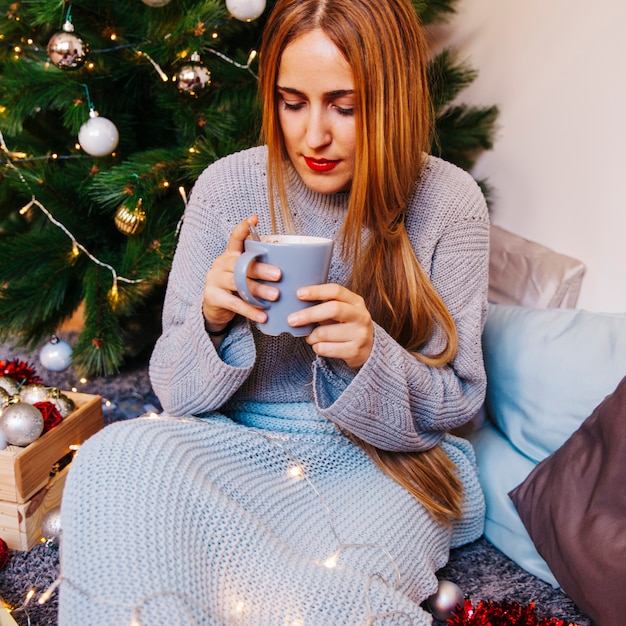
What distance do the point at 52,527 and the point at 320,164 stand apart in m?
0.70

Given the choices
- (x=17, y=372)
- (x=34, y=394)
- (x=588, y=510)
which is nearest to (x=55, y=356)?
(x=17, y=372)

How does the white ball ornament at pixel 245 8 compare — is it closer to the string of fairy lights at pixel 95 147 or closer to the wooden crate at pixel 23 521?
the string of fairy lights at pixel 95 147

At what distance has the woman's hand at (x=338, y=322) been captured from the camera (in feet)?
2.24

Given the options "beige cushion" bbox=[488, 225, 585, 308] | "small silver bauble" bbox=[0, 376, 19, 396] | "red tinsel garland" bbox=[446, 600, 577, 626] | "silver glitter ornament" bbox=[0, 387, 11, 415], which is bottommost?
"small silver bauble" bbox=[0, 376, 19, 396]

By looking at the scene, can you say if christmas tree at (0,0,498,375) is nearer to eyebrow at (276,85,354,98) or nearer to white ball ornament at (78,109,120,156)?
white ball ornament at (78,109,120,156)

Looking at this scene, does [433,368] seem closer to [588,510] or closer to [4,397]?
[588,510]

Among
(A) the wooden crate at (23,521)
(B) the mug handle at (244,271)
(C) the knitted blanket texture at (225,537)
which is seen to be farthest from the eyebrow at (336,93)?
(A) the wooden crate at (23,521)

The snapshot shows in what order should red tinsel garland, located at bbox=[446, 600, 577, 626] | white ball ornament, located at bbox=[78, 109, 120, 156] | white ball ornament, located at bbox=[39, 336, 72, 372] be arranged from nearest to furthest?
1. red tinsel garland, located at bbox=[446, 600, 577, 626]
2. white ball ornament, located at bbox=[78, 109, 120, 156]
3. white ball ornament, located at bbox=[39, 336, 72, 372]

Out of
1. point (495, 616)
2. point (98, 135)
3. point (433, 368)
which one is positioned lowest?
point (495, 616)

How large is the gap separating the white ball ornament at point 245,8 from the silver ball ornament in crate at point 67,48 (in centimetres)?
27

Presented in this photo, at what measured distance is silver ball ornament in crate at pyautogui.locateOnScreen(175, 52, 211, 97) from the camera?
125cm

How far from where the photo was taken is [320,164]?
2.87 feet

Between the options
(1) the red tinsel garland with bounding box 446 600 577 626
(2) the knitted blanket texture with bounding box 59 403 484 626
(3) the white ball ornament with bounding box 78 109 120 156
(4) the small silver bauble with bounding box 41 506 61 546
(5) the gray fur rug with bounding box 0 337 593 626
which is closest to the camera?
(2) the knitted blanket texture with bounding box 59 403 484 626

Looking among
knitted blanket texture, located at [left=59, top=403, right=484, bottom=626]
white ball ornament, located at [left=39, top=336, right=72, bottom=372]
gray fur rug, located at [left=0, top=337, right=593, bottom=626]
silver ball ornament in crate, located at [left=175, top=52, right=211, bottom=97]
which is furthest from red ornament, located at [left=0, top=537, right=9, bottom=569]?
silver ball ornament in crate, located at [left=175, top=52, right=211, bottom=97]
